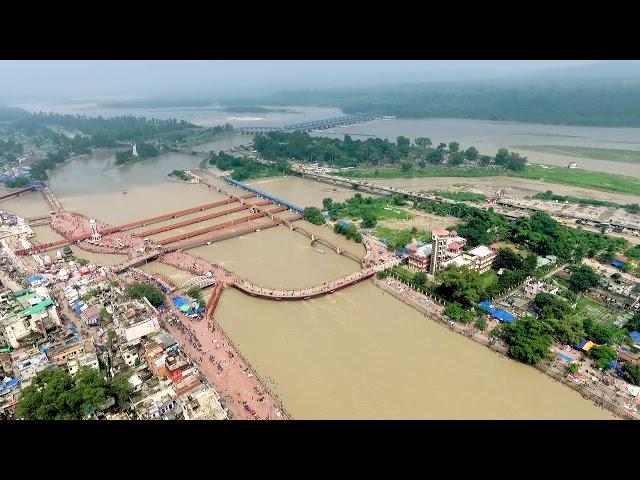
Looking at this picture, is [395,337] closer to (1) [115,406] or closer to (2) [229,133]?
(1) [115,406]

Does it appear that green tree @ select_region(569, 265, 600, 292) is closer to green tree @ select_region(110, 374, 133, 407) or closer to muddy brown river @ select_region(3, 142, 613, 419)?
muddy brown river @ select_region(3, 142, 613, 419)

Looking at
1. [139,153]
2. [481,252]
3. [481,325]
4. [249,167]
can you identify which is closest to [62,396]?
[481,325]

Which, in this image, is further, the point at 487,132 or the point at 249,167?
the point at 487,132

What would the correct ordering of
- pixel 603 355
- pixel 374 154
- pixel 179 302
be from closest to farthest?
pixel 603 355 → pixel 179 302 → pixel 374 154

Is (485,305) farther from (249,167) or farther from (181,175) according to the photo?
(181,175)

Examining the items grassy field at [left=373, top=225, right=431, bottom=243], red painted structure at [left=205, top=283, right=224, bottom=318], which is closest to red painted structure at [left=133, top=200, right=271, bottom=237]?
red painted structure at [left=205, top=283, right=224, bottom=318]

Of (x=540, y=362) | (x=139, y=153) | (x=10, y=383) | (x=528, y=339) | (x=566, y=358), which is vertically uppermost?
(x=528, y=339)

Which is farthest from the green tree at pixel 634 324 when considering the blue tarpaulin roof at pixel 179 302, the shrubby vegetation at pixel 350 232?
the blue tarpaulin roof at pixel 179 302
